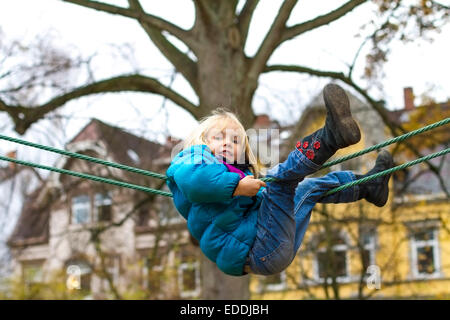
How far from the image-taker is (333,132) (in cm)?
357

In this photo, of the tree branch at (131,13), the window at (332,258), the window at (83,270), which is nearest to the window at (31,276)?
the window at (83,270)

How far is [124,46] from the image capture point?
37.7 feet

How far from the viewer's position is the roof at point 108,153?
11805 millimetres

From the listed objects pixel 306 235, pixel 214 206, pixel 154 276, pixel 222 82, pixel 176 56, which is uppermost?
pixel 176 56

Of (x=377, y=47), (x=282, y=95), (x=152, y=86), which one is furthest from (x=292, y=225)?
(x=282, y=95)

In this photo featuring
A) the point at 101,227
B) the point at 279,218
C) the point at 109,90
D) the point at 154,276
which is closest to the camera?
the point at 279,218

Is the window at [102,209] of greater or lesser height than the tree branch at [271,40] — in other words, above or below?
below

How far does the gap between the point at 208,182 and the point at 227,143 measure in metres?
0.41

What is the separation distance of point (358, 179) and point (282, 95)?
7.89 metres

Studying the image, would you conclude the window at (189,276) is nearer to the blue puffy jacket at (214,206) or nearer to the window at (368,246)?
the window at (368,246)

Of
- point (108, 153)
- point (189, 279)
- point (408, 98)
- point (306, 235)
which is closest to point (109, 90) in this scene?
point (108, 153)

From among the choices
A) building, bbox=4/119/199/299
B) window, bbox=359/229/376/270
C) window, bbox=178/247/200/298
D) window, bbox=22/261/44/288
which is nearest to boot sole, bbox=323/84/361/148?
building, bbox=4/119/199/299

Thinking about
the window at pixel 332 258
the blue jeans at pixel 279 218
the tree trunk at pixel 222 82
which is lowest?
the window at pixel 332 258

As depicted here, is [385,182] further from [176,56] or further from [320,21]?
[176,56]
